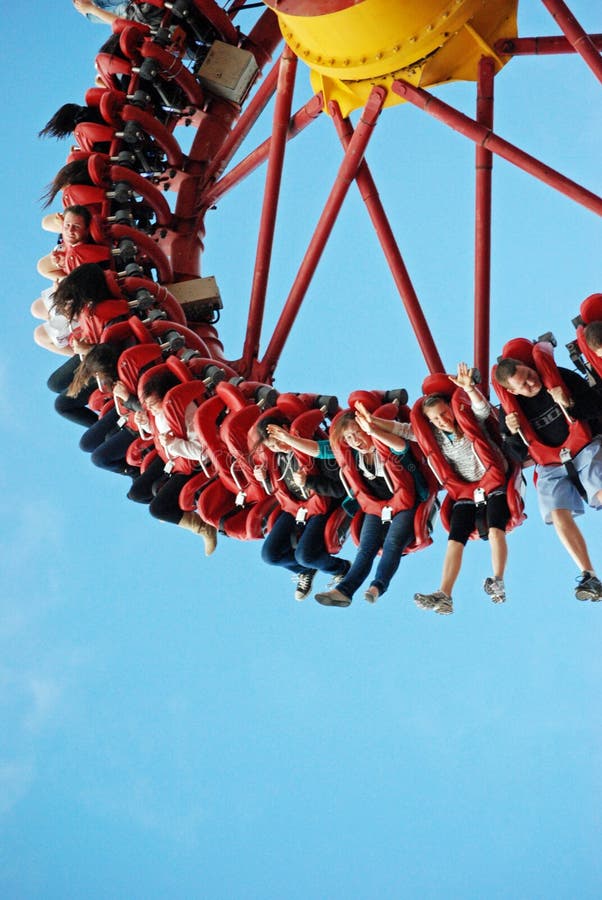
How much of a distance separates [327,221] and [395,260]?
0.58 m

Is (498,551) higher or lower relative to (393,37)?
lower

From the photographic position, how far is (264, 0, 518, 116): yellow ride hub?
11.0 m

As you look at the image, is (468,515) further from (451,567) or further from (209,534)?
(209,534)

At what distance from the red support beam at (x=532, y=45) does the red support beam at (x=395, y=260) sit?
1.23 m

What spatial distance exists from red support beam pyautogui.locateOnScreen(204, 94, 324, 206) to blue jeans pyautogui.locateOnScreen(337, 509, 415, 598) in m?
3.58

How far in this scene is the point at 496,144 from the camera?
10922 millimetres

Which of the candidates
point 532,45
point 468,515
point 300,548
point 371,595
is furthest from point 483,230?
point 371,595

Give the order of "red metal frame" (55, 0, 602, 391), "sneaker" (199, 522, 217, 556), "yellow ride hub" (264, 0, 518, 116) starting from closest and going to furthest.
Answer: "red metal frame" (55, 0, 602, 391), "yellow ride hub" (264, 0, 518, 116), "sneaker" (199, 522, 217, 556)

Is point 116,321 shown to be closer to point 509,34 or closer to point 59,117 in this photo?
point 59,117

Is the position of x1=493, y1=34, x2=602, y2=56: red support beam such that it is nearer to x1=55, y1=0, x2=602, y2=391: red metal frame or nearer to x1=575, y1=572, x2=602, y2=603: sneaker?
x1=55, y1=0, x2=602, y2=391: red metal frame

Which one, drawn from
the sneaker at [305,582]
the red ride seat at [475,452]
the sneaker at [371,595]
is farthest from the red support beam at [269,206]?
the sneaker at [371,595]

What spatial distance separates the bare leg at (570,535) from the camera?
952cm

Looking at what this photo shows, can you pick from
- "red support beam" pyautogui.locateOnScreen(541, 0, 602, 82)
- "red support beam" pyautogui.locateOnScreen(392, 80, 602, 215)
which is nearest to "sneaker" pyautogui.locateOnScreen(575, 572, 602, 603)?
"red support beam" pyautogui.locateOnScreen(392, 80, 602, 215)

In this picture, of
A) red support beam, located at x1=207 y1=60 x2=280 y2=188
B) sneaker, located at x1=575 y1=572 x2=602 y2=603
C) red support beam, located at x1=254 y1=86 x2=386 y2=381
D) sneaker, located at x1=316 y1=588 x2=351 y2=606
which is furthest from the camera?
red support beam, located at x1=207 y1=60 x2=280 y2=188
